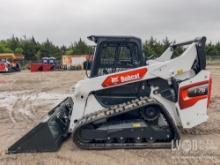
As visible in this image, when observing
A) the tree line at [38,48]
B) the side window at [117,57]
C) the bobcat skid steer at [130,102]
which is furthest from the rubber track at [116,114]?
the tree line at [38,48]

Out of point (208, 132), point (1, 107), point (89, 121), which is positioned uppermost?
point (89, 121)

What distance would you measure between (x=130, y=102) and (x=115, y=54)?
3.49ft

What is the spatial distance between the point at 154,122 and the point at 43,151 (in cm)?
218

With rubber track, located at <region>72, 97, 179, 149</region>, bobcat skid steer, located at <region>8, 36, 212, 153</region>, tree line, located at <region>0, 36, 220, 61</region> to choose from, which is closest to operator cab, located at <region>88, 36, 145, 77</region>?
bobcat skid steer, located at <region>8, 36, 212, 153</region>

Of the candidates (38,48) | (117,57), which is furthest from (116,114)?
(38,48)

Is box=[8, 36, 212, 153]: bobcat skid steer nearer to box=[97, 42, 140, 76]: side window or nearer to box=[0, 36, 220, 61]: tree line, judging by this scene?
box=[97, 42, 140, 76]: side window

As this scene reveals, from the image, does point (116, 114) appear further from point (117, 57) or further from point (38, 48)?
point (38, 48)

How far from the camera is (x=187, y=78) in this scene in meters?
→ 5.74

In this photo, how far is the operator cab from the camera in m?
5.85

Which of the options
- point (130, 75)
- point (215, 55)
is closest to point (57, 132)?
point (130, 75)

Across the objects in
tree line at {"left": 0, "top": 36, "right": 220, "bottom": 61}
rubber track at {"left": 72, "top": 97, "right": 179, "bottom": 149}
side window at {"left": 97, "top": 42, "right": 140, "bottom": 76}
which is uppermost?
side window at {"left": 97, "top": 42, "right": 140, "bottom": 76}

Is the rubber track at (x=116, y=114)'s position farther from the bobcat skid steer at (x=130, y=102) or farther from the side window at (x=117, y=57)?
the side window at (x=117, y=57)

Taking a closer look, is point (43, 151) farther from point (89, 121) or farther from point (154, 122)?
point (154, 122)

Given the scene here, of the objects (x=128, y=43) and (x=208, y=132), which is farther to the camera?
(x=208, y=132)
